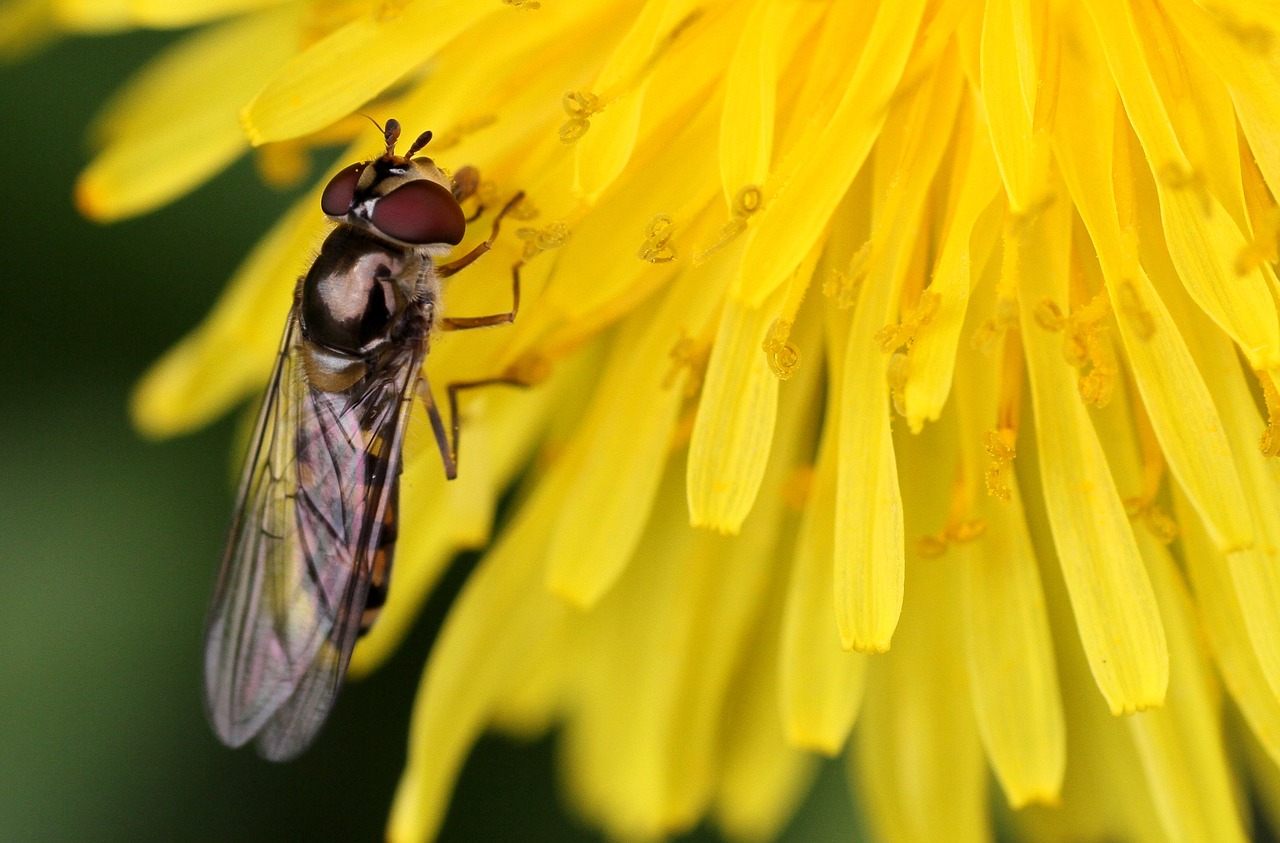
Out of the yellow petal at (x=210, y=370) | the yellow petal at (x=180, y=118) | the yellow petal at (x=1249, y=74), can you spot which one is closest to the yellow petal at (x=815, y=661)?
the yellow petal at (x=1249, y=74)

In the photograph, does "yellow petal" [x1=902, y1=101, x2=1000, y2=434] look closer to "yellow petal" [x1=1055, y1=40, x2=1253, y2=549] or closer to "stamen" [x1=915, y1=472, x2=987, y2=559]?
"yellow petal" [x1=1055, y1=40, x2=1253, y2=549]

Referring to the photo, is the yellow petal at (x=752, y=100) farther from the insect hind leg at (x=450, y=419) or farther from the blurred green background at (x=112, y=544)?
the blurred green background at (x=112, y=544)

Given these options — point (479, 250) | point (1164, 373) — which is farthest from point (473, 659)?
point (1164, 373)

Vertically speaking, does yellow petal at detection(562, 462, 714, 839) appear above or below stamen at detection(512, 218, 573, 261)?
below

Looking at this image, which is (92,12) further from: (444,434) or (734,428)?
(734,428)

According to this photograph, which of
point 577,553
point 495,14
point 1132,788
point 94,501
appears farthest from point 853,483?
point 94,501

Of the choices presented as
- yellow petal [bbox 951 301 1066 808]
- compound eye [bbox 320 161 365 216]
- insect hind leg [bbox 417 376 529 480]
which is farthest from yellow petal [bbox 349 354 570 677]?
yellow petal [bbox 951 301 1066 808]
